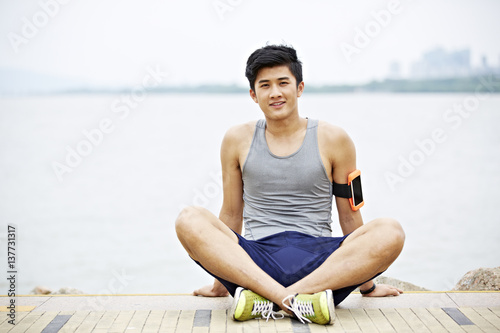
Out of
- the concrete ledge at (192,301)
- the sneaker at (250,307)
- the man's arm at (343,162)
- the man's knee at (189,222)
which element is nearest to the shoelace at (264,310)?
the sneaker at (250,307)

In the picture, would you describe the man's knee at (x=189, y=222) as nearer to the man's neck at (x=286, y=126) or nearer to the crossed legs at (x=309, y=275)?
the crossed legs at (x=309, y=275)

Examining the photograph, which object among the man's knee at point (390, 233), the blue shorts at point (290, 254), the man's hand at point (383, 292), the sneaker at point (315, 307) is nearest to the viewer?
the sneaker at point (315, 307)

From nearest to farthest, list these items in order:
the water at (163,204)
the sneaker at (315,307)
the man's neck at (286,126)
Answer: the sneaker at (315,307) → the man's neck at (286,126) → the water at (163,204)

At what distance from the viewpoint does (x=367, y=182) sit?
10.5m

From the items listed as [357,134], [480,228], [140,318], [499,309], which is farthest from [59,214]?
[357,134]

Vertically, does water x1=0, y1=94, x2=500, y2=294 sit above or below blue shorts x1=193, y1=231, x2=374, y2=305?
below

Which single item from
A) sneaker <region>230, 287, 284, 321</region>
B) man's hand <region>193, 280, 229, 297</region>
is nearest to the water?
man's hand <region>193, 280, 229, 297</region>

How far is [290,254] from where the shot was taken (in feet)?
9.52

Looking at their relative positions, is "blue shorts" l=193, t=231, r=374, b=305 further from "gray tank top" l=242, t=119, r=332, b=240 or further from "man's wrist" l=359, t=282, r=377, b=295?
"man's wrist" l=359, t=282, r=377, b=295

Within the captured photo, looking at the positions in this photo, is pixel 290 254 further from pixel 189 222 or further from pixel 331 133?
pixel 331 133

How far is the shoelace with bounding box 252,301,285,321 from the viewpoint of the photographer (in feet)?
8.84

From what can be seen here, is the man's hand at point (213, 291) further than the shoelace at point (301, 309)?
Yes

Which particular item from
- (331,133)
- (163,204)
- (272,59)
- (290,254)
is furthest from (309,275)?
(163,204)

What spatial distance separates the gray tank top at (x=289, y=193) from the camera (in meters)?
3.11
